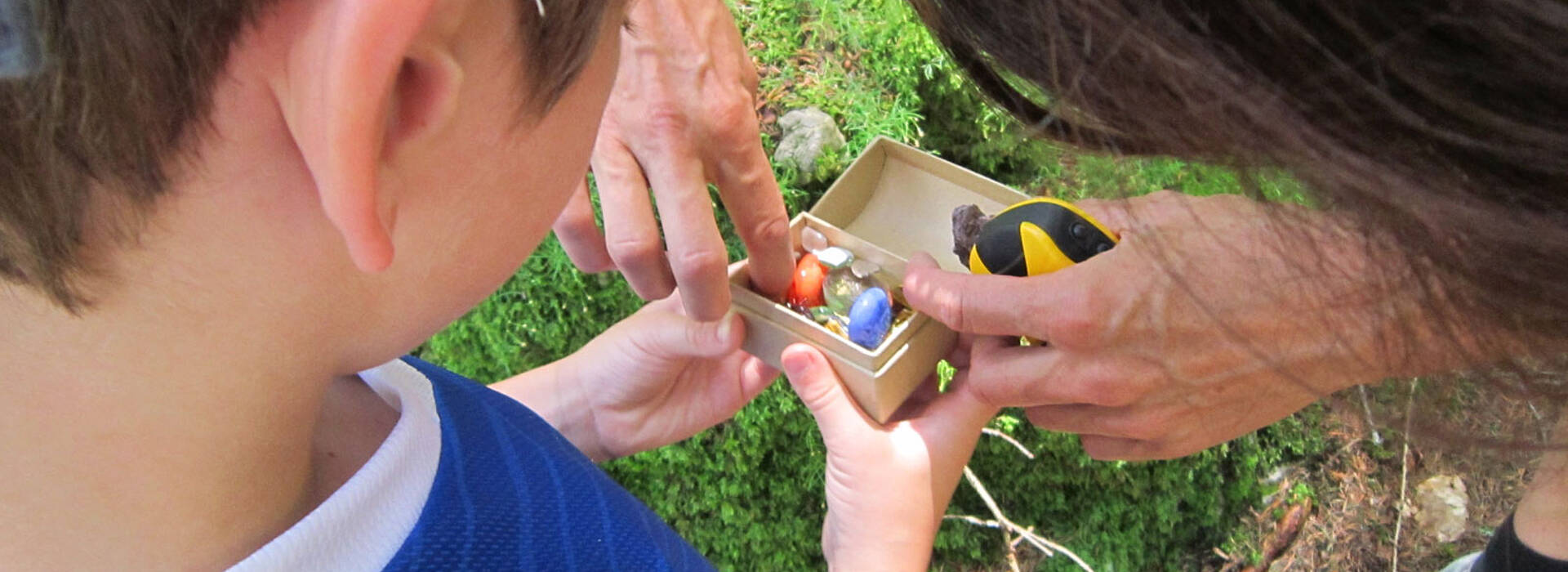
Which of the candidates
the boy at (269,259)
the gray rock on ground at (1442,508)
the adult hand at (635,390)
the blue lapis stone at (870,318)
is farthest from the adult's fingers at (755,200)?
the gray rock on ground at (1442,508)

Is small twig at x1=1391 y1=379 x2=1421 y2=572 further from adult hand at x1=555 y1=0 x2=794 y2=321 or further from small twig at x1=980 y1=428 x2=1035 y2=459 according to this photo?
adult hand at x1=555 y1=0 x2=794 y2=321

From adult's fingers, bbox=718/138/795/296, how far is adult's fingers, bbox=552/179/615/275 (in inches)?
6.6

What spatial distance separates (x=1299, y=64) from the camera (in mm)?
479

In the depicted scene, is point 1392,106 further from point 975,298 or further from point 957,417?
point 957,417

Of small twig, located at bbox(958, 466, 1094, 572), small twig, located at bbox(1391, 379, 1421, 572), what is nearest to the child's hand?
small twig, located at bbox(958, 466, 1094, 572)

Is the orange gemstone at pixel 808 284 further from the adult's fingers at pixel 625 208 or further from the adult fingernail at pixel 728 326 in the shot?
the adult's fingers at pixel 625 208

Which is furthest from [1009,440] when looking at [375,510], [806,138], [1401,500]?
[375,510]

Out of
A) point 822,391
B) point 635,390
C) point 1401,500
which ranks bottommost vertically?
point 1401,500

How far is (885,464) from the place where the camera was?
1182 millimetres

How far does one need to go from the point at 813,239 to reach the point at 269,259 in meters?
0.77

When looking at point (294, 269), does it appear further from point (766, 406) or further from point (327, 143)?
point (766, 406)

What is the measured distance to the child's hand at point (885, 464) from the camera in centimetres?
116

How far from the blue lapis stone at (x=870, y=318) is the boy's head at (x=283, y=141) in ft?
1.81

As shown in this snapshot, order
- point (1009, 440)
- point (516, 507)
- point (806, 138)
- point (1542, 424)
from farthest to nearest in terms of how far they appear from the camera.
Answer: point (1009, 440) → point (806, 138) → point (516, 507) → point (1542, 424)
